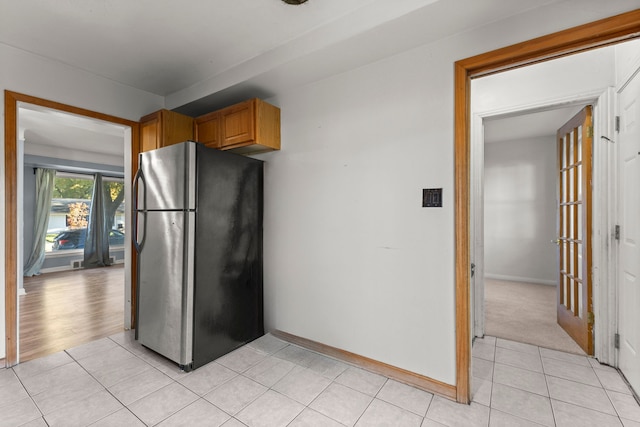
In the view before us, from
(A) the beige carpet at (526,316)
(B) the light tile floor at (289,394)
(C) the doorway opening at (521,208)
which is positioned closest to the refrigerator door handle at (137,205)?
(B) the light tile floor at (289,394)

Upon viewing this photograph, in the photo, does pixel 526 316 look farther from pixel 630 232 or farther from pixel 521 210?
pixel 521 210

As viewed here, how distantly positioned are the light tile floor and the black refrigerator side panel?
0.72 ft

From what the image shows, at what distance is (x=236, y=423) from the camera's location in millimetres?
1627

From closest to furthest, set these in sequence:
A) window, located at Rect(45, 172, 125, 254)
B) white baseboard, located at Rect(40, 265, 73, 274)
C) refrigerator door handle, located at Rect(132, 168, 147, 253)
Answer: refrigerator door handle, located at Rect(132, 168, 147, 253)
white baseboard, located at Rect(40, 265, 73, 274)
window, located at Rect(45, 172, 125, 254)

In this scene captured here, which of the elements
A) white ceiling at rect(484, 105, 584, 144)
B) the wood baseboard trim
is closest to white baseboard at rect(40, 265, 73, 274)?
the wood baseboard trim

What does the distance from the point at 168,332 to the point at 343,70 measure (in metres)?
2.51

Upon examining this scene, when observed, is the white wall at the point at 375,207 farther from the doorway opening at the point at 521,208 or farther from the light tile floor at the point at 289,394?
the doorway opening at the point at 521,208

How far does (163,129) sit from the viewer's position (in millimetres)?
2814

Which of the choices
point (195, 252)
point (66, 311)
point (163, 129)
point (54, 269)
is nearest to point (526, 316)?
point (195, 252)

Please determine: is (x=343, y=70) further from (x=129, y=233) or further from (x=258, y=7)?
(x=129, y=233)

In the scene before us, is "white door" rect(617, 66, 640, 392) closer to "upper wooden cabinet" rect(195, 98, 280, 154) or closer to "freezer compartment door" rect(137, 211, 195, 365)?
"upper wooden cabinet" rect(195, 98, 280, 154)

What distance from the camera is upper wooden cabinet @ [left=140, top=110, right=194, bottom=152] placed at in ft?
9.26

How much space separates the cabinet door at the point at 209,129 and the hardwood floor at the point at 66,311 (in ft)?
7.07

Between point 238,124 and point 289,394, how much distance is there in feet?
7.26
